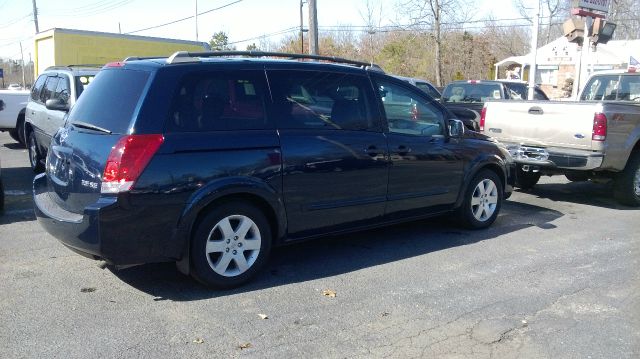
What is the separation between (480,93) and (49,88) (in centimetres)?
939

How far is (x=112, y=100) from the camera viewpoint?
4.66 meters

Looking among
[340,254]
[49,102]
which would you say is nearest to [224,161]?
[340,254]

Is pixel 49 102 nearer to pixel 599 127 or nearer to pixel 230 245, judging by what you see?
pixel 230 245

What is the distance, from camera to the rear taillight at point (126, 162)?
418cm

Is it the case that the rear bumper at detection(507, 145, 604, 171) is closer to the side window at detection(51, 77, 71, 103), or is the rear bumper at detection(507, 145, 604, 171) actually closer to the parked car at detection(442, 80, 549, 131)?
the parked car at detection(442, 80, 549, 131)

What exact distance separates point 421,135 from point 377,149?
74 centimetres

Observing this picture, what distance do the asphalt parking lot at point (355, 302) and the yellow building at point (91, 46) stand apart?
8.47 metres

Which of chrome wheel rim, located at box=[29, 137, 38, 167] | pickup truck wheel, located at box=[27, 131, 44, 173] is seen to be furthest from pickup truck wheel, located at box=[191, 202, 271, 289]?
chrome wheel rim, located at box=[29, 137, 38, 167]

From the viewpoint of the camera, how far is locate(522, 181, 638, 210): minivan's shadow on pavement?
29.0 ft

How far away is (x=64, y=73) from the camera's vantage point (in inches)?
355

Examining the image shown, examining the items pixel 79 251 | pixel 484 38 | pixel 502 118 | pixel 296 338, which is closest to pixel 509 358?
pixel 296 338

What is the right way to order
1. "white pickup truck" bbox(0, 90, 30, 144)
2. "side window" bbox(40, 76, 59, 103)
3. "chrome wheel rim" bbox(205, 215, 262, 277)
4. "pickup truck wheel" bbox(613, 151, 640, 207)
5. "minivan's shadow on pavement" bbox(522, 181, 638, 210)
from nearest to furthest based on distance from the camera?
"chrome wheel rim" bbox(205, 215, 262, 277) < "pickup truck wheel" bbox(613, 151, 640, 207) < "minivan's shadow on pavement" bbox(522, 181, 638, 210) < "side window" bbox(40, 76, 59, 103) < "white pickup truck" bbox(0, 90, 30, 144)

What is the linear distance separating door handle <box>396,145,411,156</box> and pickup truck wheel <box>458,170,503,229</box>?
45.2 inches

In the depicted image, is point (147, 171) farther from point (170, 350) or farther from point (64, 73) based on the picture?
point (64, 73)
